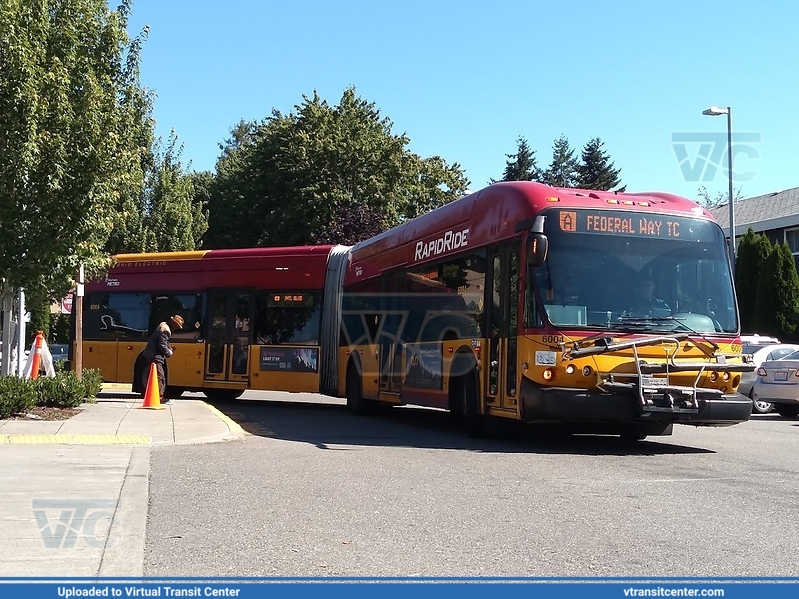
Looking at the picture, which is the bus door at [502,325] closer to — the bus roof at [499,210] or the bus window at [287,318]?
the bus roof at [499,210]

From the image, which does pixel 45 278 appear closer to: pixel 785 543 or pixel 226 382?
pixel 226 382

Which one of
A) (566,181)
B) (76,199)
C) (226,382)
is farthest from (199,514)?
(566,181)

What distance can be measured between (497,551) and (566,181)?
8396 cm

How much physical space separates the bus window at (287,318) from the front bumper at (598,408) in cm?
986

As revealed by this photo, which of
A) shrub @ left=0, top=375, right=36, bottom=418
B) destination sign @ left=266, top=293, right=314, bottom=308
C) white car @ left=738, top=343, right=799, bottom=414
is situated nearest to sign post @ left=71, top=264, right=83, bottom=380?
shrub @ left=0, top=375, right=36, bottom=418

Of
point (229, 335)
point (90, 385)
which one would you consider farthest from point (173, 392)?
point (90, 385)

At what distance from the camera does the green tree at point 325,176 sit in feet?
157

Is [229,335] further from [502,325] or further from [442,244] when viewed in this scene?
[502,325]

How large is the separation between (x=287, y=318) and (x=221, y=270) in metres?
2.15

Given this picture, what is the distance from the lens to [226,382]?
71.5ft

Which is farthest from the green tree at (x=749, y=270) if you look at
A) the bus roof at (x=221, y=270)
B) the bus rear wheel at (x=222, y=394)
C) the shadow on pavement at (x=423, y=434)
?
the shadow on pavement at (x=423, y=434)

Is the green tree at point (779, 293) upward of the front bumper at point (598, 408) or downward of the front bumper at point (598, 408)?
upward
